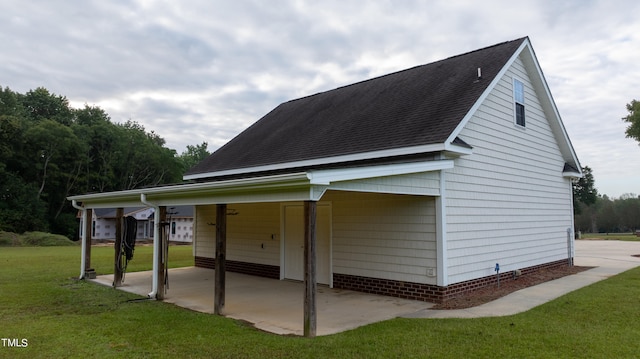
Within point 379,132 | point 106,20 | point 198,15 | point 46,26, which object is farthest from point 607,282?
point 46,26

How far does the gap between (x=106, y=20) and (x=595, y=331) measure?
46.4 ft

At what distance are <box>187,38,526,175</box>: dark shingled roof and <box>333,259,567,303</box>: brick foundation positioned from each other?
295cm

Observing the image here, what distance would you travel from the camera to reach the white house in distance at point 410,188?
7.69 meters

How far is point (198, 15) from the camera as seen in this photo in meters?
12.0

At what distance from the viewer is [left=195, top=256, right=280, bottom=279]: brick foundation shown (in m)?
12.1

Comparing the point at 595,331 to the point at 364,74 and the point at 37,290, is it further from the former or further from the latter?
the point at 364,74

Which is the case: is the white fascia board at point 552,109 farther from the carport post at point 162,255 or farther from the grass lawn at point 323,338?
the carport post at point 162,255

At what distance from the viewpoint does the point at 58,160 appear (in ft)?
135

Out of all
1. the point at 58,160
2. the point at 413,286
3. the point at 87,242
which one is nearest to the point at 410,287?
the point at 413,286

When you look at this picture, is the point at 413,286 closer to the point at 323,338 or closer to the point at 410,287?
the point at 410,287

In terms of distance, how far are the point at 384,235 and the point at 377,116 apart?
3.46 m

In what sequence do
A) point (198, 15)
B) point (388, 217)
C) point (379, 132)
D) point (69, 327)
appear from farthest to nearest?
point (198, 15) < point (379, 132) < point (388, 217) < point (69, 327)

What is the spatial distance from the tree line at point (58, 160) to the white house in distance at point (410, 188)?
31937mm

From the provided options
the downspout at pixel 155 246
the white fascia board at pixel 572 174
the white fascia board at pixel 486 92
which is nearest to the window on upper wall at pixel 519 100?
the white fascia board at pixel 486 92
